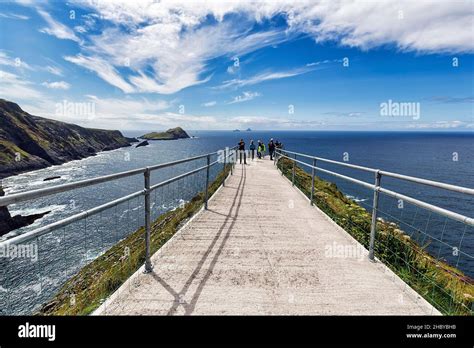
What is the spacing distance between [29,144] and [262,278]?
372ft

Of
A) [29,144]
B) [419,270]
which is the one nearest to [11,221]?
[419,270]

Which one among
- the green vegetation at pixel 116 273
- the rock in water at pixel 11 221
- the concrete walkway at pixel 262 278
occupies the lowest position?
the rock in water at pixel 11 221

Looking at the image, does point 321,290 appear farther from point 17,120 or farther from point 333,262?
point 17,120

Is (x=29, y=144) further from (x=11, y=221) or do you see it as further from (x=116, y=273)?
(x=116, y=273)

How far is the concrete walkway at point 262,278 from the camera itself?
304 cm

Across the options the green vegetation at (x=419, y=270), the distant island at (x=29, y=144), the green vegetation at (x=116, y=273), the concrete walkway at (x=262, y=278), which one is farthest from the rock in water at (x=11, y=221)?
the distant island at (x=29, y=144)

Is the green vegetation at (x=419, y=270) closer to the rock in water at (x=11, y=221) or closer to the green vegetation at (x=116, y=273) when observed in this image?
the green vegetation at (x=116, y=273)

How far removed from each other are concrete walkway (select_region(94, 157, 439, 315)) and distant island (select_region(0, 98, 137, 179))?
284 ft

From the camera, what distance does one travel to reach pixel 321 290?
3.43m

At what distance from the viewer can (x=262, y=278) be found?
371cm

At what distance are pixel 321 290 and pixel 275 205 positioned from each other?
4.75m

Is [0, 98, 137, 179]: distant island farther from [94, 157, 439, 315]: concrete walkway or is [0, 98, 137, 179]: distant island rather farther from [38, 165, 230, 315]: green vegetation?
[94, 157, 439, 315]: concrete walkway

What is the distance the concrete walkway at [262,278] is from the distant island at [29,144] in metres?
86.5
